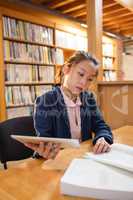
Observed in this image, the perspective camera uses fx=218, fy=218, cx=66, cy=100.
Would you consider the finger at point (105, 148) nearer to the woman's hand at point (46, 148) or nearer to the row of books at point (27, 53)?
the woman's hand at point (46, 148)

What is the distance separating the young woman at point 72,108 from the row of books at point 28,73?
63.8 inches

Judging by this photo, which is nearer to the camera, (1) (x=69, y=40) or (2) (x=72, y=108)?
(2) (x=72, y=108)

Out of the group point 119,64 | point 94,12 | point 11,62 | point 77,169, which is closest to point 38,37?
point 11,62

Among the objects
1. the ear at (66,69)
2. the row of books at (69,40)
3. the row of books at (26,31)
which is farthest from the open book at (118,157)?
the row of books at (69,40)

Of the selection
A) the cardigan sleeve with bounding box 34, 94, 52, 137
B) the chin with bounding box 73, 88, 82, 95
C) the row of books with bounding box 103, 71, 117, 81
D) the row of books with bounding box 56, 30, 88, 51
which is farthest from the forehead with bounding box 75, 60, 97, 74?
the row of books with bounding box 103, 71, 117, 81

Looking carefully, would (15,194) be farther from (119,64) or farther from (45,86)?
(119,64)

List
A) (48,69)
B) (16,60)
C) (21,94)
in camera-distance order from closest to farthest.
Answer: (16,60) < (21,94) < (48,69)

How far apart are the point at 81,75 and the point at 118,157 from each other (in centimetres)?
57

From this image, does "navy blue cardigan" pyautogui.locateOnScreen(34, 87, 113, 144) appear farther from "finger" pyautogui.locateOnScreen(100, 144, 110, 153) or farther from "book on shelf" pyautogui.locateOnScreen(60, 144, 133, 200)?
"book on shelf" pyautogui.locateOnScreen(60, 144, 133, 200)

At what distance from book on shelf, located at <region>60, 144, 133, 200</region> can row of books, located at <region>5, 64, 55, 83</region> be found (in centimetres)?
224

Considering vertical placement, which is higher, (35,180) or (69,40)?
(69,40)

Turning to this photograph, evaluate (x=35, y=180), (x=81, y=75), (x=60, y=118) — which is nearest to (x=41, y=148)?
(x=35, y=180)

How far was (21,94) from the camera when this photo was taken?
9.83 feet

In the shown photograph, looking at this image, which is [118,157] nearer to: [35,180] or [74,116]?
[35,180]
